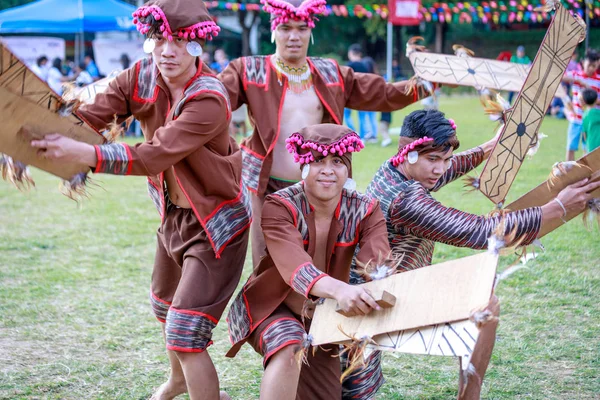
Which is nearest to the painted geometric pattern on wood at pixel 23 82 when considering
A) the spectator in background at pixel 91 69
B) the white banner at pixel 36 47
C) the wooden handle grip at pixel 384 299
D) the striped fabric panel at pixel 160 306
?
the striped fabric panel at pixel 160 306

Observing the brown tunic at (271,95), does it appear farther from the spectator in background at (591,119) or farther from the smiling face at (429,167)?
the spectator in background at (591,119)

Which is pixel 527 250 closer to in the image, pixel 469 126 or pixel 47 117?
pixel 47 117

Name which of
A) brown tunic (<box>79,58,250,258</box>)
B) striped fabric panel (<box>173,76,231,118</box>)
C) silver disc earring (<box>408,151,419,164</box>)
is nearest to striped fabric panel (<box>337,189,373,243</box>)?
silver disc earring (<box>408,151,419,164</box>)

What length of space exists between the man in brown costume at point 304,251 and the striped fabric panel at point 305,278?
0.01 meters

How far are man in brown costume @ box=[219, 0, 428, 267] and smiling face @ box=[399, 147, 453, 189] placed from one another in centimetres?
100

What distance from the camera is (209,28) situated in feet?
9.82

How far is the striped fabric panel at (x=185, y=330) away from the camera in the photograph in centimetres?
292

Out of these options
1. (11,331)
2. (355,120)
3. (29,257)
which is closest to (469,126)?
(355,120)

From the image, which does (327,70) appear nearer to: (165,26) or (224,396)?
(165,26)

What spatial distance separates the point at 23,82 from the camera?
2387 mm

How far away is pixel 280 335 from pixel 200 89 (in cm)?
103

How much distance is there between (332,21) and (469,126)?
906 inches

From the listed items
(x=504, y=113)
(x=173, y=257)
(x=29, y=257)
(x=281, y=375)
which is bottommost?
(x=29, y=257)

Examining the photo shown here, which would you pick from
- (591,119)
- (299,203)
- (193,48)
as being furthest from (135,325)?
(591,119)
